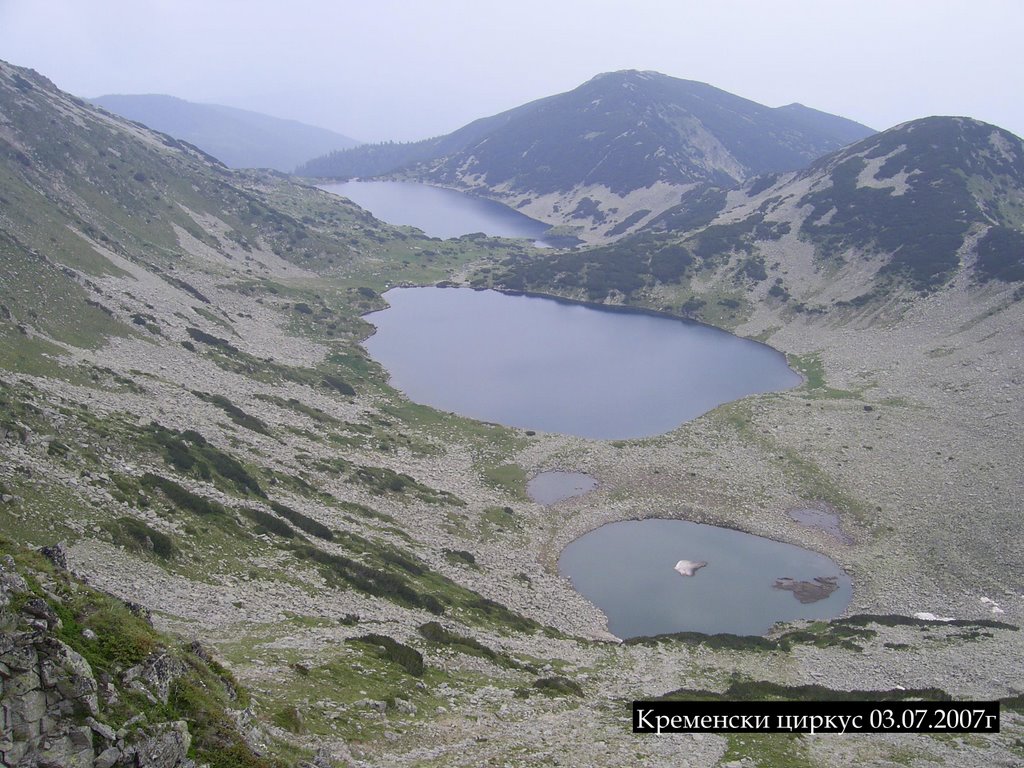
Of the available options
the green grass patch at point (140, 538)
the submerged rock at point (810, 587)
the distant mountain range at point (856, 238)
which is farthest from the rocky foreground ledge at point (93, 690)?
the distant mountain range at point (856, 238)

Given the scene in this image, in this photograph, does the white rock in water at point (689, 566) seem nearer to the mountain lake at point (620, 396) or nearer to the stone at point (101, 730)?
the mountain lake at point (620, 396)

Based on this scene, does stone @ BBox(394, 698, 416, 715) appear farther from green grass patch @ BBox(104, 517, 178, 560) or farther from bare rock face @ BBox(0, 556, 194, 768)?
green grass patch @ BBox(104, 517, 178, 560)

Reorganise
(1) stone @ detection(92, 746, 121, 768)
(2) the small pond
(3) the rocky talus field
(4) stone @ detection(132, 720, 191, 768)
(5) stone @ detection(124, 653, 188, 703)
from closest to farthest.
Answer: (1) stone @ detection(92, 746, 121, 768) → (4) stone @ detection(132, 720, 191, 768) → (5) stone @ detection(124, 653, 188, 703) → (3) the rocky talus field → (2) the small pond

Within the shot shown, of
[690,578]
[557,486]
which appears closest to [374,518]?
[557,486]

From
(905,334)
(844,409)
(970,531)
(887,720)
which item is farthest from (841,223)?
(887,720)

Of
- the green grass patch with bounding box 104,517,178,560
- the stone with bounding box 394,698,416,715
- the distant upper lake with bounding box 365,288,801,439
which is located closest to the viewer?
the stone with bounding box 394,698,416,715

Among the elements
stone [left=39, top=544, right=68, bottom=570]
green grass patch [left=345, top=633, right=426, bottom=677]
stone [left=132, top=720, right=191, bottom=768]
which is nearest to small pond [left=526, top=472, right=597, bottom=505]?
green grass patch [left=345, top=633, right=426, bottom=677]

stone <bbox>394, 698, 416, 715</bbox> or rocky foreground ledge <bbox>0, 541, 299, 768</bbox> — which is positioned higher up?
rocky foreground ledge <bbox>0, 541, 299, 768</bbox>
